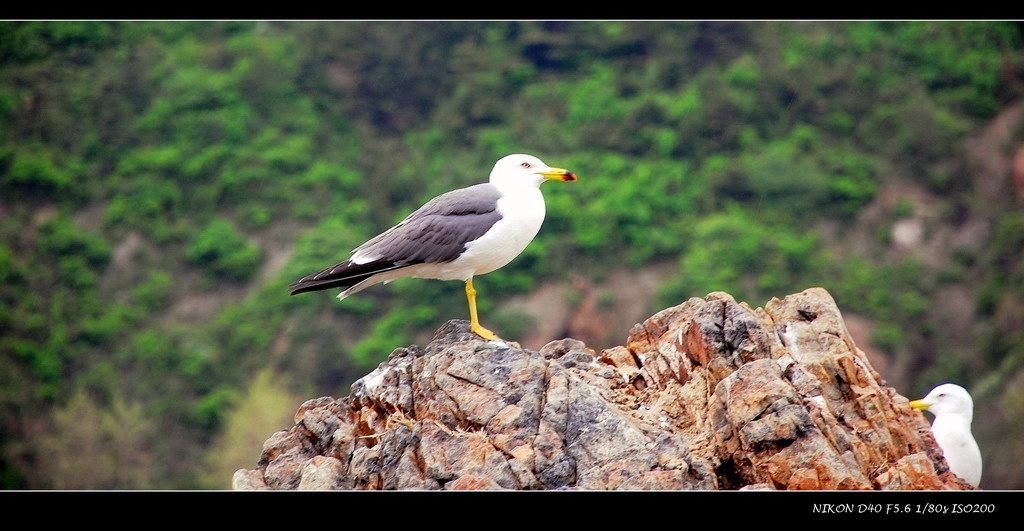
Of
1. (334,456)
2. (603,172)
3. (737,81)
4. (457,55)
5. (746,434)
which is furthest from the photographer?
(457,55)

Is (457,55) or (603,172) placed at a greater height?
(457,55)

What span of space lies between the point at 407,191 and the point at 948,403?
175 ft

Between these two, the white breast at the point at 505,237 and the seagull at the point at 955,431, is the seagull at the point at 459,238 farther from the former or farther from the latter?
the seagull at the point at 955,431

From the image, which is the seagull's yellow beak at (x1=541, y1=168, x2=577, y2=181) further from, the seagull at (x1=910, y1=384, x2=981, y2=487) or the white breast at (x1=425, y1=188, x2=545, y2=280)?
the seagull at (x1=910, y1=384, x2=981, y2=487)

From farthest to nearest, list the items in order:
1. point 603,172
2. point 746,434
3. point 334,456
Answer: point 603,172
point 334,456
point 746,434

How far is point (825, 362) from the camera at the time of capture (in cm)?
1147

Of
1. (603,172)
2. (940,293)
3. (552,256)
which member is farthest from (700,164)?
(940,293)

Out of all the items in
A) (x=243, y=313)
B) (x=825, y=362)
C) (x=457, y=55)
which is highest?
(x=457, y=55)

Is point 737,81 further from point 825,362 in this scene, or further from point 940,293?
point 825,362

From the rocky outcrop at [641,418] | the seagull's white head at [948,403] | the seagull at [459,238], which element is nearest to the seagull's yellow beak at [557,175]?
the seagull at [459,238]

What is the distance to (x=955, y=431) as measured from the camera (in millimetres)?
13336

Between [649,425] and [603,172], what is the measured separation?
52.3 meters

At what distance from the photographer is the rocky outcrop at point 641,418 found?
34.0 ft

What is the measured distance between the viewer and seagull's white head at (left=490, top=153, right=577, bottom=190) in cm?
1289
